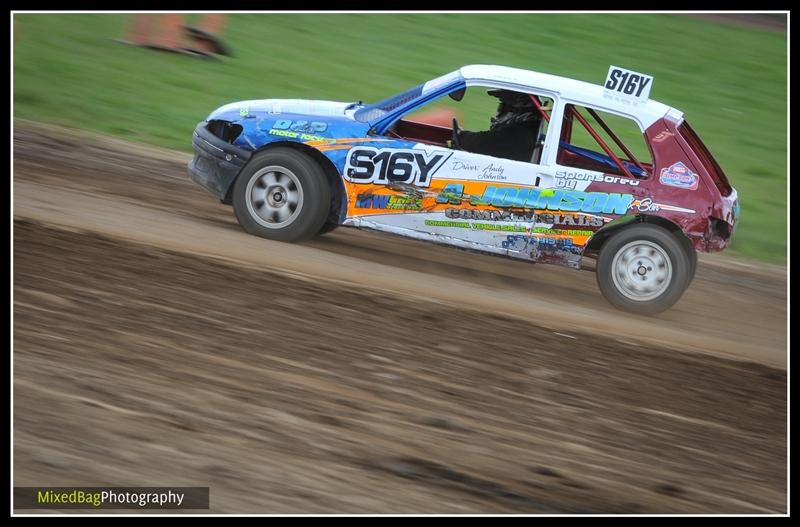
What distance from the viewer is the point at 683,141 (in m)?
7.96

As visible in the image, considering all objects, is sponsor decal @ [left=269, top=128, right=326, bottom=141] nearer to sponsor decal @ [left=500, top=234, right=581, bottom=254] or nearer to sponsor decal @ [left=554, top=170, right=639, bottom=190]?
sponsor decal @ [left=500, top=234, right=581, bottom=254]

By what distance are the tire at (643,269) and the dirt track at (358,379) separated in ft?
0.65

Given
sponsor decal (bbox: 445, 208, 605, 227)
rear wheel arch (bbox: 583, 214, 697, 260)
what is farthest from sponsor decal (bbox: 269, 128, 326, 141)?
rear wheel arch (bbox: 583, 214, 697, 260)

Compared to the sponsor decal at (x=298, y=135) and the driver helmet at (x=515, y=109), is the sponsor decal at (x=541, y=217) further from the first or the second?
the sponsor decal at (x=298, y=135)

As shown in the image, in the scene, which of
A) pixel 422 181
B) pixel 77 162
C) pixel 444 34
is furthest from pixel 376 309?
pixel 444 34

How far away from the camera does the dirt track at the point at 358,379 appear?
17.1ft

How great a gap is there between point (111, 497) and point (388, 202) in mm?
3920

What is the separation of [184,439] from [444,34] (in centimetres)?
1373

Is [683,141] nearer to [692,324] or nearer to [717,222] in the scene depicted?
[717,222]

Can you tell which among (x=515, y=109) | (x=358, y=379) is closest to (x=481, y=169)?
(x=515, y=109)

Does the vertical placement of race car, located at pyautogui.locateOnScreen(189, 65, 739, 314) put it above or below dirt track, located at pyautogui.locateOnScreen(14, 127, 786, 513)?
above

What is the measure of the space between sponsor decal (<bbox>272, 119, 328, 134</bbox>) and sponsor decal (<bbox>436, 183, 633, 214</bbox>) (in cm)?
121

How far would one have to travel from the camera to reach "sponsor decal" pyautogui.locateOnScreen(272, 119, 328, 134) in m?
8.12

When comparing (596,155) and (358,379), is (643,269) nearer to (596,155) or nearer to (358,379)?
(596,155)
